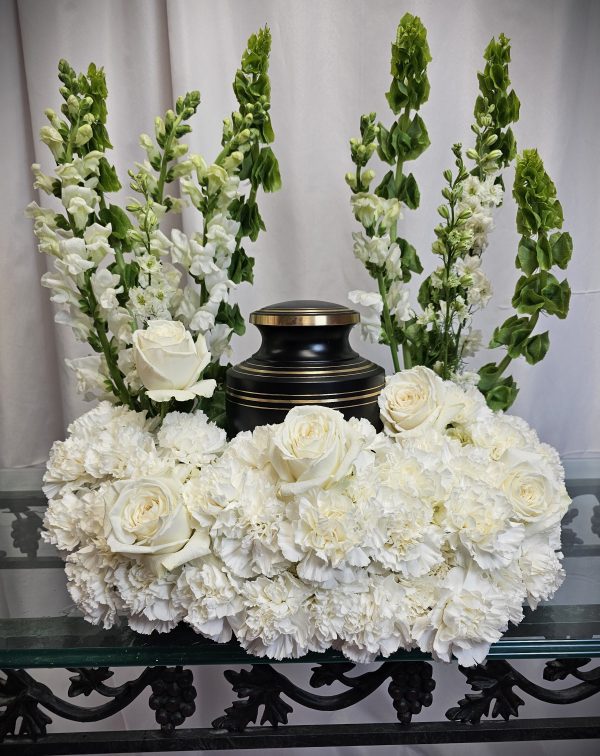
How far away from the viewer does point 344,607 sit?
641 millimetres

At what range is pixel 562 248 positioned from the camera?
35.5 inches

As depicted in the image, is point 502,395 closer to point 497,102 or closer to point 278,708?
point 497,102

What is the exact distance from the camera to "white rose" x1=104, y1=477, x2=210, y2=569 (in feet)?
2.11

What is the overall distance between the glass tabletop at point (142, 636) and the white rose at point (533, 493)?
0.33 feet

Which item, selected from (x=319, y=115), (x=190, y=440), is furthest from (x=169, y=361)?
(x=319, y=115)

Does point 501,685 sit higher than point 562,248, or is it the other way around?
point 562,248

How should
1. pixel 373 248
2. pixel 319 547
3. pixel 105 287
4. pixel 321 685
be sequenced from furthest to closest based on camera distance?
pixel 373 248 < pixel 105 287 < pixel 321 685 < pixel 319 547

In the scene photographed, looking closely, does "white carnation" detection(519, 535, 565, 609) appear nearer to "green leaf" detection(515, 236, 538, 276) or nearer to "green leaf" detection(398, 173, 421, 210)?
"green leaf" detection(515, 236, 538, 276)

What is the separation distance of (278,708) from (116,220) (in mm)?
621

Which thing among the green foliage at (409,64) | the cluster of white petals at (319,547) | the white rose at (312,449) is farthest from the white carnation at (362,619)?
the green foliage at (409,64)

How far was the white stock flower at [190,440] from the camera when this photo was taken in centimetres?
77

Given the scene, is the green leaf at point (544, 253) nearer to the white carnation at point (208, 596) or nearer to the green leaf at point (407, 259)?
Result: the green leaf at point (407, 259)

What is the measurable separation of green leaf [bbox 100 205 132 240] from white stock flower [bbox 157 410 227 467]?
0.26 metres

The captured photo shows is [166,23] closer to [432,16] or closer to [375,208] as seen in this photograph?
[432,16]
